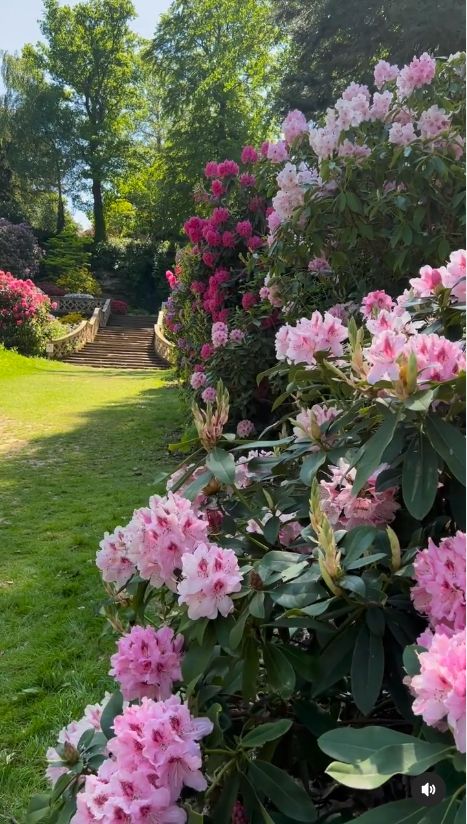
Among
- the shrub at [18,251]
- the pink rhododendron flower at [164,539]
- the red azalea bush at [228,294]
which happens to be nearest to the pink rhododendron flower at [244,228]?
the red azalea bush at [228,294]

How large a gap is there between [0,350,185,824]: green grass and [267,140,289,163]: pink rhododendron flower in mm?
1994

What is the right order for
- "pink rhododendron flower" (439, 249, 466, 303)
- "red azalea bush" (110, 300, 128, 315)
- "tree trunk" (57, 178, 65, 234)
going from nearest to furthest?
"pink rhododendron flower" (439, 249, 466, 303), "red azalea bush" (110, 300, 128, 315), "tree trunk" (57, 178, 65, 234)

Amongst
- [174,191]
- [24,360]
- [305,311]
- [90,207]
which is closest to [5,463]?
[305,311]

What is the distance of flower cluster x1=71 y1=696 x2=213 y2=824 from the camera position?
908 mm

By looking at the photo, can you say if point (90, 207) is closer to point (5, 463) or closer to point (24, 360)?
point (24, 360)

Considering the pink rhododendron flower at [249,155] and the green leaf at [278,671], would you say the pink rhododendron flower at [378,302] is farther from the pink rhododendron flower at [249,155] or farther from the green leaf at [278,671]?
the pink rhododendron flower at [249,155]

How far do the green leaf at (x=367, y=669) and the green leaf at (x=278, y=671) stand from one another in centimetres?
9

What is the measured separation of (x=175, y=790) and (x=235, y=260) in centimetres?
545

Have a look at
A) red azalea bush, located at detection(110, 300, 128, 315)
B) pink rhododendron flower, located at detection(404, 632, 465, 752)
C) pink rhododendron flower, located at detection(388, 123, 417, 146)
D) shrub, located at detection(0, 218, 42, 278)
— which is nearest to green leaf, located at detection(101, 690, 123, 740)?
pink rhododendron flower, located at detection(404, 632, 465, 752)

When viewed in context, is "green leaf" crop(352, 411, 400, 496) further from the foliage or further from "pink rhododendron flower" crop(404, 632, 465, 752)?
the foliage

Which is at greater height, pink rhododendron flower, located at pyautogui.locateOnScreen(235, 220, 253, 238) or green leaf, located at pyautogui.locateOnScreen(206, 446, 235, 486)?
pink rhododendron flower, located at pyautogui.locateOnScreen(235, 220, 253, 238)

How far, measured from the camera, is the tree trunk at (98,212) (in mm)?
35156

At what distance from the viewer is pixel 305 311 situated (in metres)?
3.92

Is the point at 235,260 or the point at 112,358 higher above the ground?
the point at 235,260
